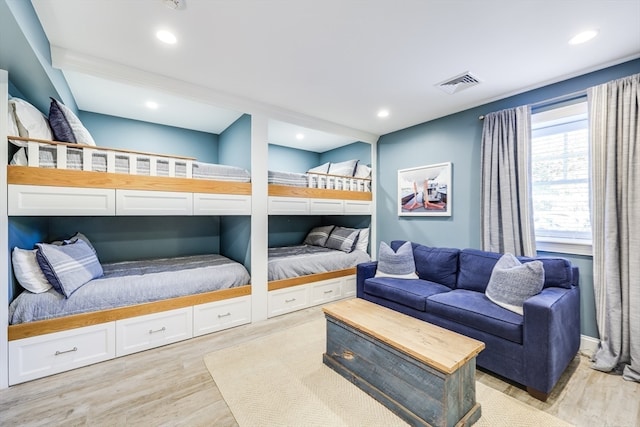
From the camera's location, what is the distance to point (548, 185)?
2.68 meters

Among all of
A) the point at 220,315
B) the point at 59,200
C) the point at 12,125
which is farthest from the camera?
the point at 220,315

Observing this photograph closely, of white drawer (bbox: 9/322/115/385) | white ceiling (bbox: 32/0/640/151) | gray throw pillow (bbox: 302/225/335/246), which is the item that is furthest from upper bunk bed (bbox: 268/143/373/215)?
white drawer (bbox: 9/322/115/385)

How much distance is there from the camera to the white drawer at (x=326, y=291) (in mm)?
3426

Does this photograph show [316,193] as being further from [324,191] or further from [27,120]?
[27,120]

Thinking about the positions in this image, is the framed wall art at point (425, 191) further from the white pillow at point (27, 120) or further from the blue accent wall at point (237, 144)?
the white pillow at point (27, 120)

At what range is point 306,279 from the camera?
3350mm

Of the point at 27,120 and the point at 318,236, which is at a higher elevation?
the point at 27,120

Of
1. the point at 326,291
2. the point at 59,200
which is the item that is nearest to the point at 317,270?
the point at 326,291

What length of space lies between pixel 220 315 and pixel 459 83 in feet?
11.0

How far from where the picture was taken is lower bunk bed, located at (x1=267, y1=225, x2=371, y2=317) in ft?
10.4

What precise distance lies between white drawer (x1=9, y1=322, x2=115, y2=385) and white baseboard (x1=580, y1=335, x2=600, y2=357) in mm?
4080

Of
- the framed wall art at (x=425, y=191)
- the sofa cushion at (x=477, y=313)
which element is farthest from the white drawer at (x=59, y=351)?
the framed wall art at (x=425, y=191)

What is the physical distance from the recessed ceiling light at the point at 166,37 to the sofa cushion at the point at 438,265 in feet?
10.2

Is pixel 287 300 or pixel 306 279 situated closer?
pixel 287 300
